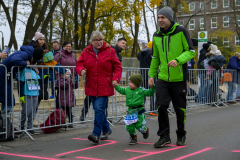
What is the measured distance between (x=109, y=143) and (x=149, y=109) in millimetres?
4266

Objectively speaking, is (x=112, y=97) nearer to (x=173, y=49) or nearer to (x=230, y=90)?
(x=173, y=49)

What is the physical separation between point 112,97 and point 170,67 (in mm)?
3111

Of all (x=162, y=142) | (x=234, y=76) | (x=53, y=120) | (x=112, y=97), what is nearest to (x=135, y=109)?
(x=162, y=142)

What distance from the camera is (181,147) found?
17.3 ft

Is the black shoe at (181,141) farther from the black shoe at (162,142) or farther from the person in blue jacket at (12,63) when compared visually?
the person in blue jacket at (12,63)

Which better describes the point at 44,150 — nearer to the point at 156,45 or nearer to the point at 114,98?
the point at 156,45

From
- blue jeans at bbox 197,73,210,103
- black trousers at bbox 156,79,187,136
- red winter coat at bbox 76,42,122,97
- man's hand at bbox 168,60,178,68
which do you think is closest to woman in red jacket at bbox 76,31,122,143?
red winter coat at bbox 76,42,122,97

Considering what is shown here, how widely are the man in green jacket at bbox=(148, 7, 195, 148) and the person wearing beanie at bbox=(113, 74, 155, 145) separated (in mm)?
345

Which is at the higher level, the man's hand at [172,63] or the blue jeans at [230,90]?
the man's hand at [172,63]

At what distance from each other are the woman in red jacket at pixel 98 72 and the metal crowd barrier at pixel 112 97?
127 centimetres

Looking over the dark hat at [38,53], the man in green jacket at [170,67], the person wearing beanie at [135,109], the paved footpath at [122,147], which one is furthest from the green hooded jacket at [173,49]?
the dark hat at [38,53]

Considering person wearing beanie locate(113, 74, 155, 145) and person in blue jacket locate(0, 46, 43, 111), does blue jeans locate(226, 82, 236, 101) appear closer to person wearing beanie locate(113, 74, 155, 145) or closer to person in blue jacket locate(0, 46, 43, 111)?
person wearing beanie locate(113, 74, 155, 145)

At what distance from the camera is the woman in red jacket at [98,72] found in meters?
5.68

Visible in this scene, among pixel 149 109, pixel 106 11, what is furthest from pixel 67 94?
pixel 106 11
